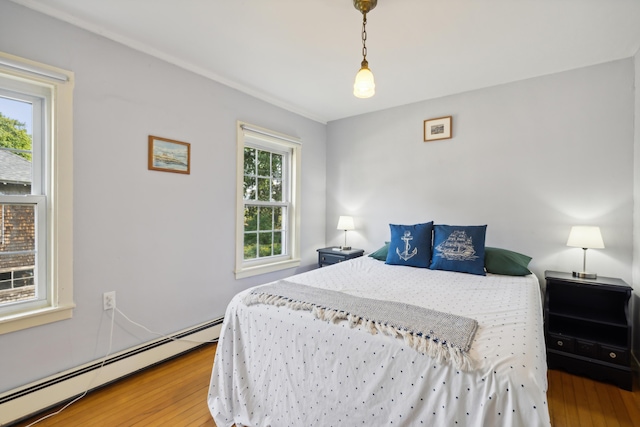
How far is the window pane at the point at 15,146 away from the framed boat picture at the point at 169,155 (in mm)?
670

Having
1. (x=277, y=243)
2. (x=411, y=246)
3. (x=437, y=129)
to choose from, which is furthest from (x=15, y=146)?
(x=437, y=129)

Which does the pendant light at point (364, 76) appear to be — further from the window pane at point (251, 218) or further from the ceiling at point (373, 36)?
the window pane at point (251, 218)

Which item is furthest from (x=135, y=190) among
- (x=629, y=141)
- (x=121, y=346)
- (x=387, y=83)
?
(x=629, y=141)

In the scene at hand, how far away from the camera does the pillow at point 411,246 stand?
8.74 ft

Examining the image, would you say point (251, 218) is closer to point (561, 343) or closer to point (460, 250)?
point (460, 250)

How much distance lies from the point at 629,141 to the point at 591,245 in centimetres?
91

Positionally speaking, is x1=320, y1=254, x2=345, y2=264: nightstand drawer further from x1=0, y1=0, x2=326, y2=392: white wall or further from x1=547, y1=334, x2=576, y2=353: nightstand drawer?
x1=547, y1=334, x2=576, y2=353: nightstand drawer

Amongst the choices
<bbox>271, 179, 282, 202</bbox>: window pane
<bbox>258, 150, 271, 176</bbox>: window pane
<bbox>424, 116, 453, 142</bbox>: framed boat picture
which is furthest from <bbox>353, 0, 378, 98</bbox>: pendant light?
<bbox>271, 179, 282, 202</bbox>: window pane

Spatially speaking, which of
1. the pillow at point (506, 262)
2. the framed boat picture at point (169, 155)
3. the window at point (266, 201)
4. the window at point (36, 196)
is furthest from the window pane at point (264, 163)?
the pillow at point (506, 262)

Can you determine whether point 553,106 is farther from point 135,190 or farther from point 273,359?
point 135,190

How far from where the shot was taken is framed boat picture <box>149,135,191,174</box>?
7.42ft

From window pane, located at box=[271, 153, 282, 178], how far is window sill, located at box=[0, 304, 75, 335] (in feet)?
7.21

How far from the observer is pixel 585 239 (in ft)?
7.29

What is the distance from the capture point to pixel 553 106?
258 cm
